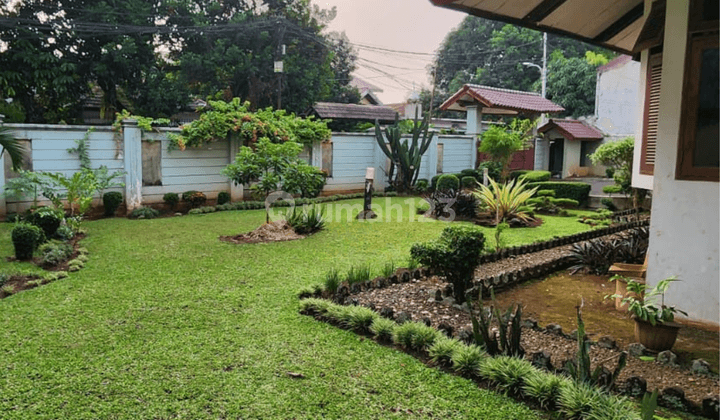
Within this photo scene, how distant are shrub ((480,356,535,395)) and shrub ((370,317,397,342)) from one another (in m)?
0.85

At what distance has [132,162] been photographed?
1059cm

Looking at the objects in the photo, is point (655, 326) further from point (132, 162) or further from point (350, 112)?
point (350, 112)

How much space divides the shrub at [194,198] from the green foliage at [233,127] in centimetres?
105

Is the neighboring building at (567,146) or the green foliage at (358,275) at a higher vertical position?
the neighboring building at (567,146)

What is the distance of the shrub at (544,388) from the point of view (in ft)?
9.55

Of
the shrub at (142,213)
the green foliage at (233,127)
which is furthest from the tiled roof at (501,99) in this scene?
the shrub at (142,213)

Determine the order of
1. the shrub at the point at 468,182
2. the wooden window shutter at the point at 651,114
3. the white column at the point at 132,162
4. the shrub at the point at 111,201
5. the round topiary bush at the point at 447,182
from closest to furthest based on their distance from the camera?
the wooden window shutter at the point at 651,114
the shrub at the point at 111,201
the white column at the point at 132,162
the round topiary bush at the point at 447,182
the shrub at the point at 468,182

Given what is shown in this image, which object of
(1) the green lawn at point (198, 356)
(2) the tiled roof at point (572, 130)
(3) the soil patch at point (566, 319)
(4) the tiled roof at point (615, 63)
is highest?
(4) the tiled roof at point (615, 63)

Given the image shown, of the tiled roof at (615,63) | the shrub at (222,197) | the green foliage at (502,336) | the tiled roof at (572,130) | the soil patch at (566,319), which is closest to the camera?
the soil patch at (566,319)

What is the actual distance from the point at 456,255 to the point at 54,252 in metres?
5.03

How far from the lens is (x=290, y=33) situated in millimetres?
23688

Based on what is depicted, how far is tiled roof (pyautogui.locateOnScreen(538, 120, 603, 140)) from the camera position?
20834mm

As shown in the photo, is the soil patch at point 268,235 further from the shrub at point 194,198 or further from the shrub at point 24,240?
the shrub at point 194,198

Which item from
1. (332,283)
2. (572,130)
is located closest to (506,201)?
(332,283)
